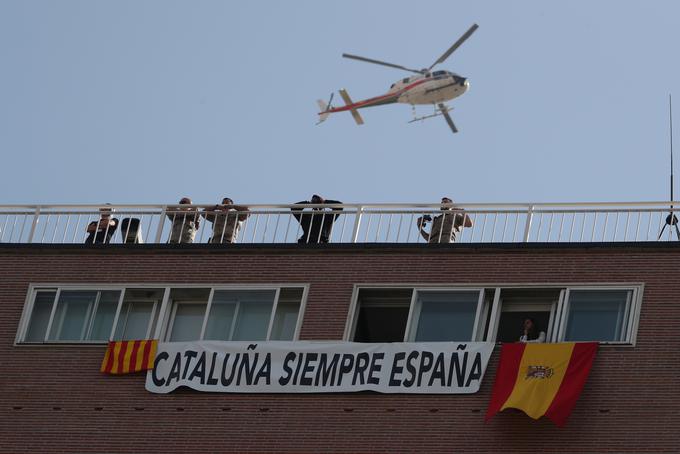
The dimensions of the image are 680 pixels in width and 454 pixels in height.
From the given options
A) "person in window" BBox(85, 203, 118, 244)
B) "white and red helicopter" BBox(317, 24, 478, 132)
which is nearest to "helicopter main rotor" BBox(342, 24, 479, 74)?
"white and red helicopter" BBox(317, 24, 478, 132)

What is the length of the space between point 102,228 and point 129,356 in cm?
352

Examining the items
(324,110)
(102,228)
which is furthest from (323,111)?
(102,228)

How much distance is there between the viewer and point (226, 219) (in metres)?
29.0

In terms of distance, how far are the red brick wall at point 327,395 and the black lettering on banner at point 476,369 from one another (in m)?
0.19

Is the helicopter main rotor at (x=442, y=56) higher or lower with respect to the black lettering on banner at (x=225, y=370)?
higher

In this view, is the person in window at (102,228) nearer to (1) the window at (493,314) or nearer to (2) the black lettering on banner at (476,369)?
(1) the window at (493,314)

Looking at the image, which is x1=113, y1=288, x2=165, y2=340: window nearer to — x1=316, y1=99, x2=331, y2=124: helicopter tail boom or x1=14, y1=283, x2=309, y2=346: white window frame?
x1=14, y1=283, x2=309, y2=346: white window frame

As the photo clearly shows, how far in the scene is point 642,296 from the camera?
2503 centimetres

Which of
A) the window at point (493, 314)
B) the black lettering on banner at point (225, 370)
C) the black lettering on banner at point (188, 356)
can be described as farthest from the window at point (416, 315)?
the black lettering on banner at point (188, 356)

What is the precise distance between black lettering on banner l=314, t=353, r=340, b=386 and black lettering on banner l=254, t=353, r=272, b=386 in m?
0.89

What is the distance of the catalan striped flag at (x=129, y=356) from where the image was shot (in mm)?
26953

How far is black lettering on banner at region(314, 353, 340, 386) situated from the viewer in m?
25.8

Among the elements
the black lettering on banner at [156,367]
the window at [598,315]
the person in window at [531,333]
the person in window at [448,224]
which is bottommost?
the black lettering on banner at [156,367]

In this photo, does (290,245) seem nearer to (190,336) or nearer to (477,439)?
(190,336)
